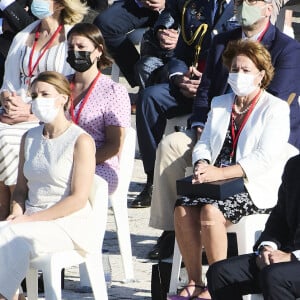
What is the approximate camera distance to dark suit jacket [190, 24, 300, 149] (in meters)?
7.66

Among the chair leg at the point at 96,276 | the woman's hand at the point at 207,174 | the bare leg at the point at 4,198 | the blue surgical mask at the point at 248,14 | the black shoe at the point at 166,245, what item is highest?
the blue surgical mask at the point at 248,14

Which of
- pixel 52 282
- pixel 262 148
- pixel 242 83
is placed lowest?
pixel 52 282

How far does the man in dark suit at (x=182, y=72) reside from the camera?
868 cm

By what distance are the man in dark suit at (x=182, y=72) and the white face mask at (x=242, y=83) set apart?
1.30 metres

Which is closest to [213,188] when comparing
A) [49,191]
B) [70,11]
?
[49,191]

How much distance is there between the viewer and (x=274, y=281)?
5711 millimetres

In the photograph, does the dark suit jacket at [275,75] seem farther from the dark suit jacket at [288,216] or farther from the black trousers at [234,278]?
the black trousers at [234,278]

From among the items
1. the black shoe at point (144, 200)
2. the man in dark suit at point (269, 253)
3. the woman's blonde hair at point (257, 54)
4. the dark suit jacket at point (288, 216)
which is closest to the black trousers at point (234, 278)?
the man in dark suit at point (269, 253)

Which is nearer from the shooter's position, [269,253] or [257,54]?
[269,253]

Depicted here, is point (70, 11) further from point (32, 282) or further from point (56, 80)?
point (32, 282)

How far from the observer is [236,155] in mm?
7215

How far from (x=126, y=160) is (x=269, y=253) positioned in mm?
2250

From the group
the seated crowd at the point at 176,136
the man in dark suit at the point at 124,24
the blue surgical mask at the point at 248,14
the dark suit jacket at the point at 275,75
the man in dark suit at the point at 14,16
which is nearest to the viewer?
the seated crowd at the point at 176,136

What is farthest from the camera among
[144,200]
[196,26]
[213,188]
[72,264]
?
[144,200]
